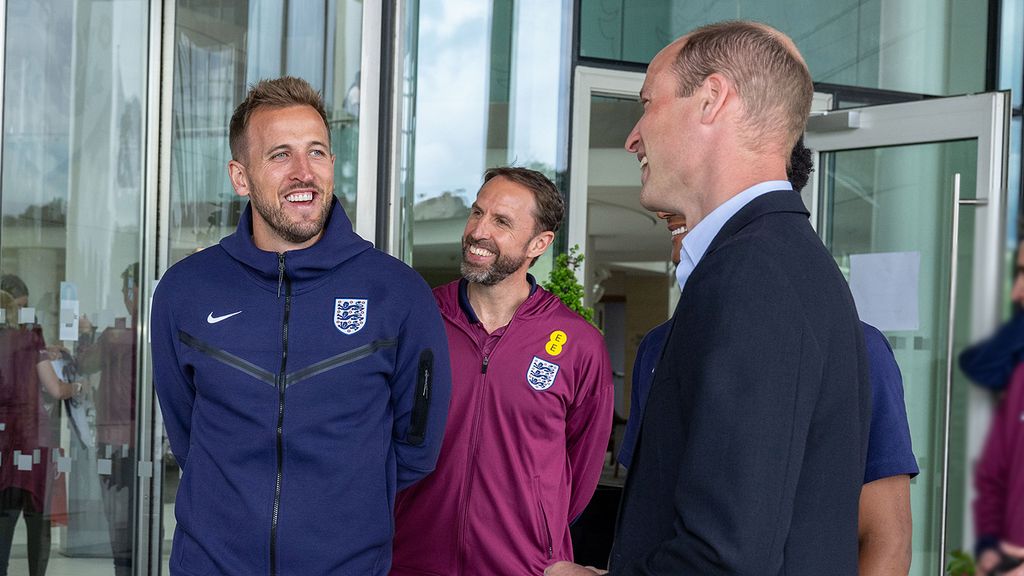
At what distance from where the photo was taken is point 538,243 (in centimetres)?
304

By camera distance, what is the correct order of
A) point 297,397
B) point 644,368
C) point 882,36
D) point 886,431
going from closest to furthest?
point 886,431
point 644,368
point 297,397
point 882,36

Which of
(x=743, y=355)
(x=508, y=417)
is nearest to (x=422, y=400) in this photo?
(x=508, y=417)

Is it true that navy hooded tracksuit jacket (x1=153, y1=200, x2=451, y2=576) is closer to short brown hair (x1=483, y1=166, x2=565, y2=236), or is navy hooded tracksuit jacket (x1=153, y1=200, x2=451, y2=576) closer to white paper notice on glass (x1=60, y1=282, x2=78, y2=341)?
short brown hair (x1=483, y1=166, x2=565, y2=236)

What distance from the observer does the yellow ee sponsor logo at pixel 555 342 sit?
2.82 m

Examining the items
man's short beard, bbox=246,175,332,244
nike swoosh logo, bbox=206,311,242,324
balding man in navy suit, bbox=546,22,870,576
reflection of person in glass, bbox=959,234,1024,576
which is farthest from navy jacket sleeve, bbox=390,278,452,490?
reflection of person in glass, bbox=959,234,1024,576

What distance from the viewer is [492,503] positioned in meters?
2.62

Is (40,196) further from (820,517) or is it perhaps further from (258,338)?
(820,517)

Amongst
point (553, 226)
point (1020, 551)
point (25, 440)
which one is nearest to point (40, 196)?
point (25, 440)

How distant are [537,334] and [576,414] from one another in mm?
259

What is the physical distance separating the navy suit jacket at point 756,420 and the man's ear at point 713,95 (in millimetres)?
108

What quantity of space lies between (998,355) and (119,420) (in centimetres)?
418

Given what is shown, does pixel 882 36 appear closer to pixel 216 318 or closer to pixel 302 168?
pixel 302 168

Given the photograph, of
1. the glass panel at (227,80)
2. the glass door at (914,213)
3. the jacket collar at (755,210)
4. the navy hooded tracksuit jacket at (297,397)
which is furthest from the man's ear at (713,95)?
the glass panel at (227,80)

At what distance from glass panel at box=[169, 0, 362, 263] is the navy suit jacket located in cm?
338
